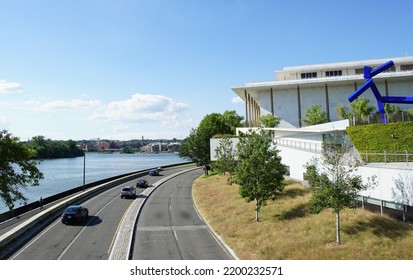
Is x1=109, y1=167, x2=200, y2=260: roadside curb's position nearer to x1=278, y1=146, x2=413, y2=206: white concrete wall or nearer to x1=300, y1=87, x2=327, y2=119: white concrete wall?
x1=278, y1=146, x2=413, y2=206: white concrete wall

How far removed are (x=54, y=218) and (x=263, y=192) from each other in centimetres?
1943

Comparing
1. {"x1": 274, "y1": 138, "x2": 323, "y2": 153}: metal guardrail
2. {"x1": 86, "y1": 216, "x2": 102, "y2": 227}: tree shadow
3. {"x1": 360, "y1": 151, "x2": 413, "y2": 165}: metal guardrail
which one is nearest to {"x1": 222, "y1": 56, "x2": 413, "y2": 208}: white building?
{"x1": 274, "y1": 138, "x2": 323, "y2": 153}: metal guardrail

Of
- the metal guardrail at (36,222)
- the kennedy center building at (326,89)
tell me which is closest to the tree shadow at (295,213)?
the metal guardrail at (36,222)

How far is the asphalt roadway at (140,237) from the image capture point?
20891 mm

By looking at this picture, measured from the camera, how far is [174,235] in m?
25.3

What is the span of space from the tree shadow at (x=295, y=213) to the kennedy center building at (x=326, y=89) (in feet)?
114

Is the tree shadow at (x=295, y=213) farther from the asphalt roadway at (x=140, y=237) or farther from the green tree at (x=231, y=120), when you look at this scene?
the green tree at (x=231, y=120)

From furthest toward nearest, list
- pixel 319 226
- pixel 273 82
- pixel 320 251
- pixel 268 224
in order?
pixel 273 82
pixel 268 224
pixel 319 226
pixel 320 251

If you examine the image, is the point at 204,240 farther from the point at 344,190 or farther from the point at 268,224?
the point at 344,190

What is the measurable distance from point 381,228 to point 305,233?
470 centimetres

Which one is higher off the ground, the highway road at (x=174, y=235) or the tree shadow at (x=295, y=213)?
the tree shadow at (x=295, y=213)

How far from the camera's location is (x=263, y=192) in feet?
92.7

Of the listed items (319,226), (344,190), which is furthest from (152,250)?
(344,190)

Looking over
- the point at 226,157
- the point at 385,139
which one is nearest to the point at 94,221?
the point at 385,139
